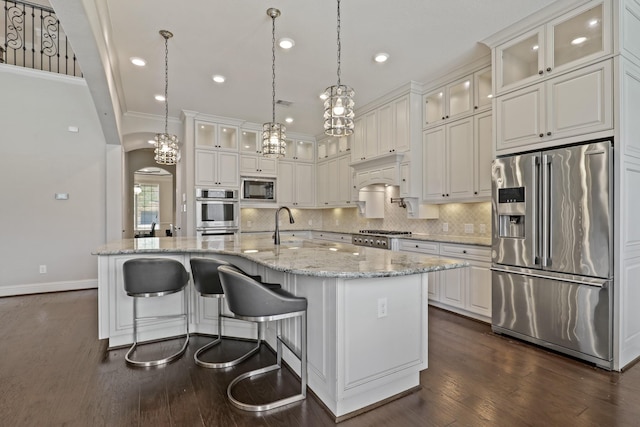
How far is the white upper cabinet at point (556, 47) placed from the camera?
2537 mm

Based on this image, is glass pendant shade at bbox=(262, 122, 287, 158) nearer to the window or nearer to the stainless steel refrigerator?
the stainless steel refrigerator

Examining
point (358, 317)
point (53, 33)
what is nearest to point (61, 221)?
point (53, 33)

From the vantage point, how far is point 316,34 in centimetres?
314

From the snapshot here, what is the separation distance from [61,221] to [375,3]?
5402 mm

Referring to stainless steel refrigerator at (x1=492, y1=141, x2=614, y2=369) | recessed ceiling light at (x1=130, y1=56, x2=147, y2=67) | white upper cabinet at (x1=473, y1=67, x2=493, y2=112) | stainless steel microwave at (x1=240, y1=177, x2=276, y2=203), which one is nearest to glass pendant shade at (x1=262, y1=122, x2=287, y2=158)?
recessed ceiling light at (x1=130, y1=56, x2=147, y2=67)

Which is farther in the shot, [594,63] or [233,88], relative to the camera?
[233,88]

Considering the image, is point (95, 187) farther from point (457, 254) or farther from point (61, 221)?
point (457, 254)

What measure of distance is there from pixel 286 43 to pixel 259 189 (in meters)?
3.37

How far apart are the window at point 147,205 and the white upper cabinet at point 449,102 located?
10.5m

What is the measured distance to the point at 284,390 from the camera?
84.8 inches

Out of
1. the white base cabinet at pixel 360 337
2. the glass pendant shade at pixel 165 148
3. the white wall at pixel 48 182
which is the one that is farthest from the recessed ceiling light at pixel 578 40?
the white wall at pixel 48 182

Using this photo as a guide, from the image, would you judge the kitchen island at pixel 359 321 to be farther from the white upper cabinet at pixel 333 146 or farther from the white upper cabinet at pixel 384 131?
the white upper cabinet at pixel 333 146

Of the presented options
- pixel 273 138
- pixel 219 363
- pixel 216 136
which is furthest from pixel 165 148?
pixel 219 363

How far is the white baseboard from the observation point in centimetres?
461
